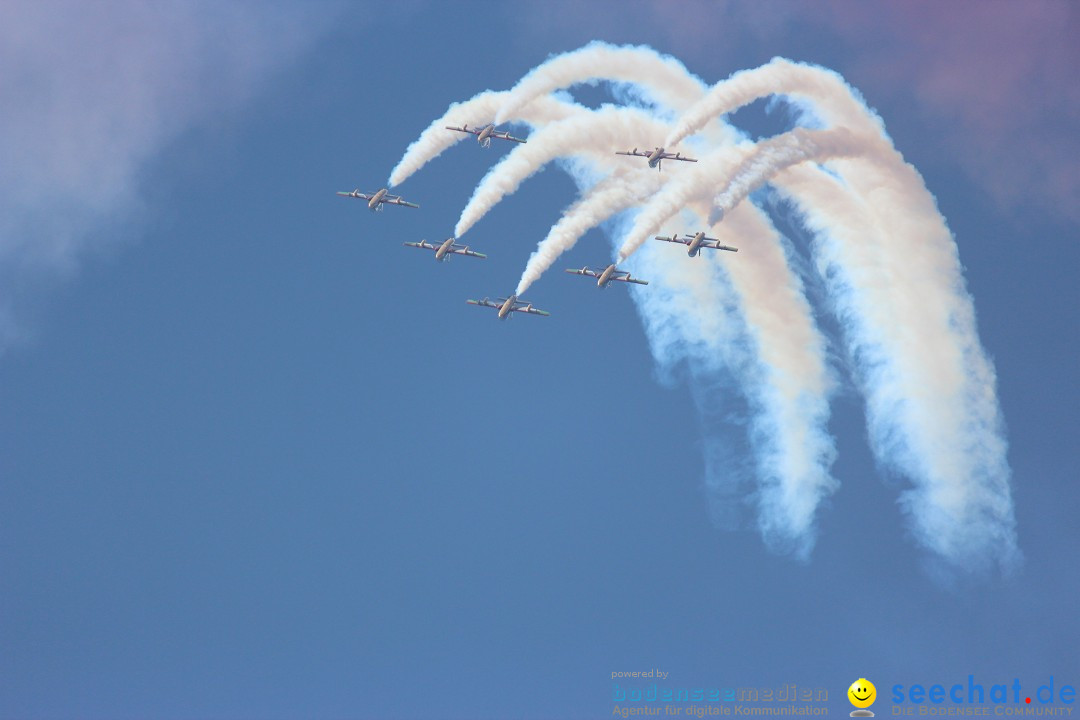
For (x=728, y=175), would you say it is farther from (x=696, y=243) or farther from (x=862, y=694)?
(x=862, y=694)

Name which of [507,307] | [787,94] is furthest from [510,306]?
[787,94]

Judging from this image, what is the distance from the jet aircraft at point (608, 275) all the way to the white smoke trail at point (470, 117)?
4.99m

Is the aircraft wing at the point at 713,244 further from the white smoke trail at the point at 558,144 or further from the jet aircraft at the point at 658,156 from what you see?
the white smoke trail at the point at 558,144

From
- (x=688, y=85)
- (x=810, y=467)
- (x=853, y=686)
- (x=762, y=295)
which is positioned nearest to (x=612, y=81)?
(x=688, y=85)

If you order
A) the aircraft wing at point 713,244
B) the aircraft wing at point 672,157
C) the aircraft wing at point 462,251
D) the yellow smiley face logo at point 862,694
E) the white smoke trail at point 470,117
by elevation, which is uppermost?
the white smoke trail at point 470,117

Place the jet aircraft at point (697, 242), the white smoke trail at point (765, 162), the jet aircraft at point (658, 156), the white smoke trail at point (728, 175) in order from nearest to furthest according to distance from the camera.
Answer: the white smoke trail at point (765, 162), the white smoke trail at point (728, 175), the jet aircraft at point (697, 242), the jet aircraft at point (658, 156)

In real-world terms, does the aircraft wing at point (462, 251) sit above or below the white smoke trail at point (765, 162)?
above

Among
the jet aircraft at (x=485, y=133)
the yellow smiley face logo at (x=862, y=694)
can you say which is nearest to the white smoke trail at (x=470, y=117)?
the jet aircraft at (x=485, y=133)

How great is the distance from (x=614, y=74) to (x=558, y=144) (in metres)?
2.69

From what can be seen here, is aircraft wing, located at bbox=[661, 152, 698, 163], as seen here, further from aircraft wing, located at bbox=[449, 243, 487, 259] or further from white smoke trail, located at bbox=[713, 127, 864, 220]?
aircraft wing, located at bbox=[449, 243, 487, 259]

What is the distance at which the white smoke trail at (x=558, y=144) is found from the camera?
81.2 metres

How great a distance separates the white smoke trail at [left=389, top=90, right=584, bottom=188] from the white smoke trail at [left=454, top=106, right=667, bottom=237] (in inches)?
27.2

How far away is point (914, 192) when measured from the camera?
3255 inches

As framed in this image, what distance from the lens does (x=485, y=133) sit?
274 feet
